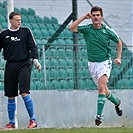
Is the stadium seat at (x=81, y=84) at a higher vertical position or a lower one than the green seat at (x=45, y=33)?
lower

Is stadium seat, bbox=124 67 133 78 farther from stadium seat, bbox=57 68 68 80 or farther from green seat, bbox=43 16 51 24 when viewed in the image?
green seat, bbox=43 16 51 24

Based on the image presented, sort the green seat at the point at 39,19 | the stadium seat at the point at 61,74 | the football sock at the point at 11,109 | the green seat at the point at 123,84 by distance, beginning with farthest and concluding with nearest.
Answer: the green seat at the point at 39,19 → the green seat at the point at 123,84 → the stadium seat at the point at 61,74 → the football sock at the point at 11,109

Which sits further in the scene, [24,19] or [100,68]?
[24,19]

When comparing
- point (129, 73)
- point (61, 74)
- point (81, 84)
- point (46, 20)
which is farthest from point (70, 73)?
point (46, 20)

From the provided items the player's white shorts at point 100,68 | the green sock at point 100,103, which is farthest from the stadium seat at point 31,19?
the green sock at point 100,103

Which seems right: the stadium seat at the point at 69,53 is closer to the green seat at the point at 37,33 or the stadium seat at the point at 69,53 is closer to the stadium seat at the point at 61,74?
the stadium seat at the point at 61,74

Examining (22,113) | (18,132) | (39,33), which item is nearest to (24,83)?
(18,132)

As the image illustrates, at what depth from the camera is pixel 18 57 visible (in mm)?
10578

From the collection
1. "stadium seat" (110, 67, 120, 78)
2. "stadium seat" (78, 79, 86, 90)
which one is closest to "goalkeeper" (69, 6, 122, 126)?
"stadium seat" (78, 79, 86, 90)

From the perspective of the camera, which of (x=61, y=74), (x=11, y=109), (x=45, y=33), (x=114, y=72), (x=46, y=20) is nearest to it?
(x=11, y=109)

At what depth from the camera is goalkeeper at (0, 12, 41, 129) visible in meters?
10.6

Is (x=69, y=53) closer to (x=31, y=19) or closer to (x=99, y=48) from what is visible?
(x=31, y=19)

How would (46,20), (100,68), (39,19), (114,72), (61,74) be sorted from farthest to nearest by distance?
1. (46,20)
2. (39,19)
3. (114,72)
4. (61,74)
5. (100,68)

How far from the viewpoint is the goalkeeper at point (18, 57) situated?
34.7 feet
